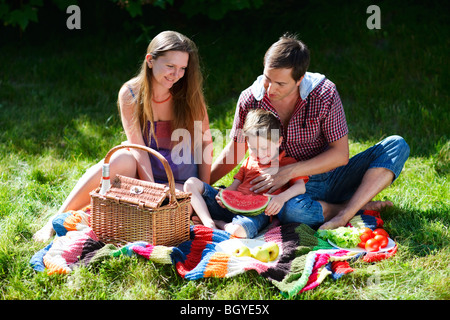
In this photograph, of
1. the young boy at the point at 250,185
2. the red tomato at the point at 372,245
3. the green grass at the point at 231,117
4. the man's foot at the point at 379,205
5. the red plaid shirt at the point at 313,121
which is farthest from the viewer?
the man's foot at the point at 379,205

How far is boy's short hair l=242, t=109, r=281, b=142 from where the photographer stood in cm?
336

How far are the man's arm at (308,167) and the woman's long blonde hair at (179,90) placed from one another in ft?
2.29

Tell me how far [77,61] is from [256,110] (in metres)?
3.69

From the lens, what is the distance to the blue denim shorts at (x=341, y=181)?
3404mm

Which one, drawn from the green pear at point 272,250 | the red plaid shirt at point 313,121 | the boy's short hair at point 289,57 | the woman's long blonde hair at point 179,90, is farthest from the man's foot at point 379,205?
→ the woman's long blonde hair at point 179,90

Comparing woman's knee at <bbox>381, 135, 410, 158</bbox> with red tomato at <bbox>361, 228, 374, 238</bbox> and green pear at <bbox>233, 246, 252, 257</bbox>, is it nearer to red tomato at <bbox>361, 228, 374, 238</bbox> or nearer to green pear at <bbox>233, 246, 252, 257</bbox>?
red tomato at <bbox>361, 228, 374, 238</bbox>

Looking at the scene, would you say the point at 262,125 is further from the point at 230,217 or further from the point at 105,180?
the point at 105,180

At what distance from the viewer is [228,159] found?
3.86 m

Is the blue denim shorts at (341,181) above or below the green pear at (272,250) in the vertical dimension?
above

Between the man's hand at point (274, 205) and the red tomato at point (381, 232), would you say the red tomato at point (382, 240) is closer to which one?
the red tomato at point (381, 232)

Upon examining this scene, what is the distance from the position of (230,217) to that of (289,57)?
3.78 ft

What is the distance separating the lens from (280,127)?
353cm

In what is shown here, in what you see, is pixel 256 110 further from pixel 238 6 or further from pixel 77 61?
Answer: pixel 77 61

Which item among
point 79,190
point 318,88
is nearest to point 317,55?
point 318,88
